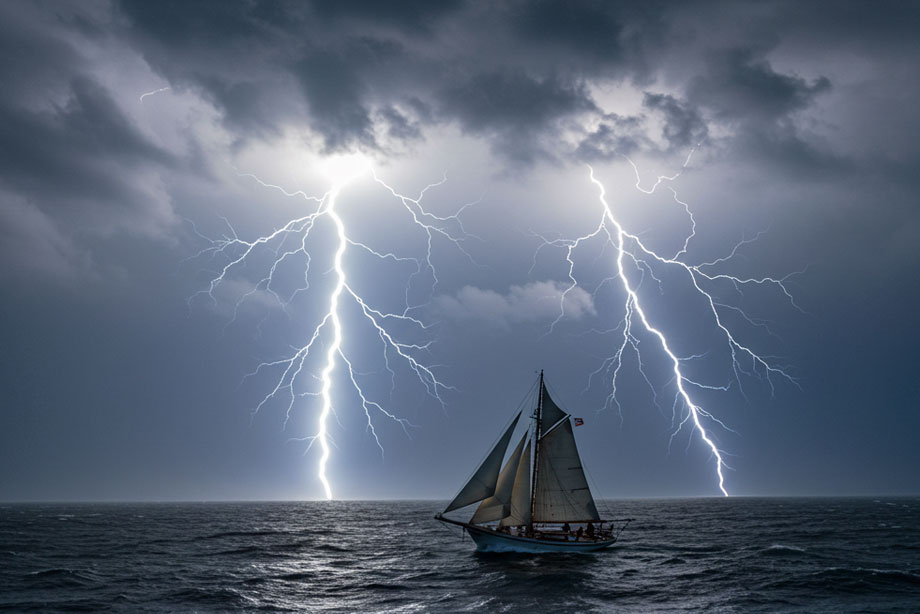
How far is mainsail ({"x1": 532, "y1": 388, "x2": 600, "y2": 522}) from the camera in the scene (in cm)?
4497

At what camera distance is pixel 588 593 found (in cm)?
3180

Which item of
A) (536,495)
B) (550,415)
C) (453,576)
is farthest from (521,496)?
(453,576)

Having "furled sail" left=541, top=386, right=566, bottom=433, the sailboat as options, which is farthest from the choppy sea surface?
"furled sail" left=541, top=386, right=566, bottom=433

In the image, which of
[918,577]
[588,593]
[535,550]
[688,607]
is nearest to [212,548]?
[535,550]

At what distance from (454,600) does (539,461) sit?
17047 millimetres

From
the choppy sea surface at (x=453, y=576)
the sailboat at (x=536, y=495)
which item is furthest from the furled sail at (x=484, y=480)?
the choppy sea surface at (x=453, y=576)

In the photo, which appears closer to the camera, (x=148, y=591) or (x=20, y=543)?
(x=148, y=591)

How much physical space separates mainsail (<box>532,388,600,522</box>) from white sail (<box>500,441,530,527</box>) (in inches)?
44.9

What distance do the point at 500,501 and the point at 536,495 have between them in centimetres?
366

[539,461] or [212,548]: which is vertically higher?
[539,461]

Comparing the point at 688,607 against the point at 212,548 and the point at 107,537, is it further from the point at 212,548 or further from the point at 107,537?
the point at 107,537

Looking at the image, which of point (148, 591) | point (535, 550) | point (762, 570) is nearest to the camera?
point (148, 591)

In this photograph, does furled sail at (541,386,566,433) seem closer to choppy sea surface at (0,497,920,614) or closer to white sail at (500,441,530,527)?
white sail at (500,441,530,527)

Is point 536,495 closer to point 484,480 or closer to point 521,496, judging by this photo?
point 521,496
